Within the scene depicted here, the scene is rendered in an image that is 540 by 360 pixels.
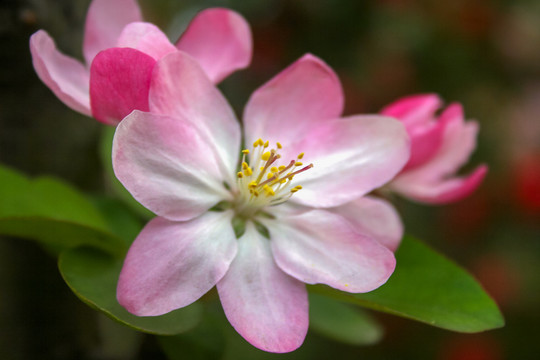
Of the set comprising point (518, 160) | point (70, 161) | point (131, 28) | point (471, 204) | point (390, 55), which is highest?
point (131, 28)

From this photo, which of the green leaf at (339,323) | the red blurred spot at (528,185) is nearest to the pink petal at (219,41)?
the green leaf at (339,323)

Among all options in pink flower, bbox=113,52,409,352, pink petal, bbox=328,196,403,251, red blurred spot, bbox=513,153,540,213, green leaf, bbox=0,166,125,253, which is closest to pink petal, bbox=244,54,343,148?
pink flower, bbox=113,52,409,352

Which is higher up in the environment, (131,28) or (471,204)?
(131,28)

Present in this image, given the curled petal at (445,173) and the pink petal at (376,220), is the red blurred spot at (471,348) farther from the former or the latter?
the pink petal at (376,220)

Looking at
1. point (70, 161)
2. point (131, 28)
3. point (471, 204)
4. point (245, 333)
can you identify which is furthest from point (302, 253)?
point (471, 204)

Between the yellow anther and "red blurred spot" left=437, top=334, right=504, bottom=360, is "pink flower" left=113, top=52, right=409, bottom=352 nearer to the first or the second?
the yellow anther

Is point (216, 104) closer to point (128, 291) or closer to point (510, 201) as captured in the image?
point (128, 291)

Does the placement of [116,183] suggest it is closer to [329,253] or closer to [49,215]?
[49,215]

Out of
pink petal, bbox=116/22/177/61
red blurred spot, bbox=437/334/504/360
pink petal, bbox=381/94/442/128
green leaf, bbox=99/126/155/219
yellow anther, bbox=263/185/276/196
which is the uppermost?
pink petal, bbox=116/22/177/61
